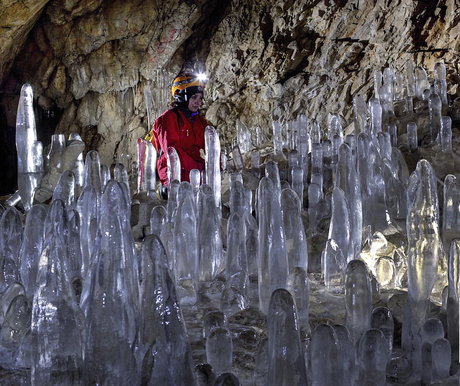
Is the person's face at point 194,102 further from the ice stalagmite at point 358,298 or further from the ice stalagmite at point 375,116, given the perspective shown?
the ice stalagmite at point 358,298

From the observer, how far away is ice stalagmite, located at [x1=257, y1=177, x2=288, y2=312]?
2525 mm

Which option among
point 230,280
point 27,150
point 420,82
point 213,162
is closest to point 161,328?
point 230,280

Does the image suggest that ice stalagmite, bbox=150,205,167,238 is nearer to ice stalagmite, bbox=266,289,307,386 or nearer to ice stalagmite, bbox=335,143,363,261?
ice stalagmite, bbox=335,143,363,261

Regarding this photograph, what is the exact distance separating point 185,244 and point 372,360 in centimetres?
154

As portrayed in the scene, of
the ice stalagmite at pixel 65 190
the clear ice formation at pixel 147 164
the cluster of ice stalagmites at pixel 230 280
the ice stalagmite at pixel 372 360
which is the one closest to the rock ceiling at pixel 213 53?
the cluster of ice stalagmites at pixel 230 280

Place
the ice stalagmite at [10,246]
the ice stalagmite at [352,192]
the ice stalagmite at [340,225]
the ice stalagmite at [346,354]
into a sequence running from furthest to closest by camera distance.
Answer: the ice stalagmite at [352,192] < the ice stalagmite at [340,225] < the ice stalagmite at [10,246] < the ice stalagmite at [346,354]

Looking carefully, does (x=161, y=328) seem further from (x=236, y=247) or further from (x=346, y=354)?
(x=236, y=247)

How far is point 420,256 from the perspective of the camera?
7.83ft

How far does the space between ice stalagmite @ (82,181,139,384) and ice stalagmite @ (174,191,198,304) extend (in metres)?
1.13

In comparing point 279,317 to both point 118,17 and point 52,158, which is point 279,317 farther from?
point 118,17

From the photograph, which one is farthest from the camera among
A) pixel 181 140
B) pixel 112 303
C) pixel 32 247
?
pixel 181 140

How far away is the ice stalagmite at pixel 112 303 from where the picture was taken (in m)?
1.77

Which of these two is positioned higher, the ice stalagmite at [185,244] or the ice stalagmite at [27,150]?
the ice stalagmite at [27,150]

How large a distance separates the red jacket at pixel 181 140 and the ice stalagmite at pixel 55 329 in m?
3.60
